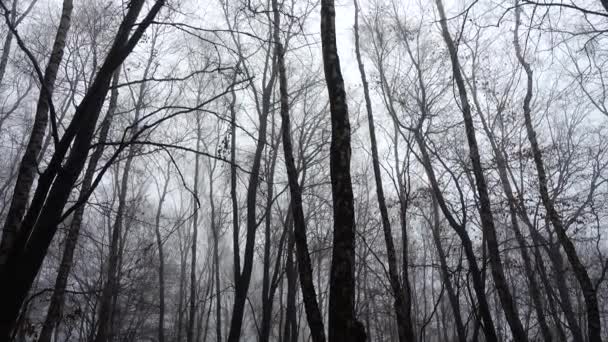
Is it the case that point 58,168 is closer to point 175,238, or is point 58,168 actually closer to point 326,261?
point 326,261

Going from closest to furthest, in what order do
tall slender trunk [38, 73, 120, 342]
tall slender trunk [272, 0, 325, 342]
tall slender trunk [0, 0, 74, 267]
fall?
1. tall slender trunk [0, 0, 74, 267]
2. tall slender trunk [272, 0, 325, 342]
3. tall slender trunk [38, 73, 120, 342]

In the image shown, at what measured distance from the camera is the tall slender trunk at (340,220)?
324cm

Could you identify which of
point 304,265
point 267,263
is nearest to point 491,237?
point 304,265

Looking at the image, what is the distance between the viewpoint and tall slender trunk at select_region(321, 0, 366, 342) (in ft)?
10.6

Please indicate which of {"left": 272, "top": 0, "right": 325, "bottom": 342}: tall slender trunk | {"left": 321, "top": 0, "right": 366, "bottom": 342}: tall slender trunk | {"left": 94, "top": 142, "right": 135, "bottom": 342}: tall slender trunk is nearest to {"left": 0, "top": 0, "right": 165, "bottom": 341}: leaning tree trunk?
{"left": 321, "top": 0, "right": 366, "bottom": 342}: tall slender trunk

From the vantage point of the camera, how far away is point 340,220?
11.9ft

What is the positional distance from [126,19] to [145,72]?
38.8 ft

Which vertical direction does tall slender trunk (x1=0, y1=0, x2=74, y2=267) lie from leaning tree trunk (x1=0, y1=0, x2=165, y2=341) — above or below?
above

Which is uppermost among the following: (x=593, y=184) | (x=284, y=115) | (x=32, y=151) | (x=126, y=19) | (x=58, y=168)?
(x=593, y=184)

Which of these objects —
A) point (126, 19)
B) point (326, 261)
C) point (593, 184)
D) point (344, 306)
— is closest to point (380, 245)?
point (326, 261)

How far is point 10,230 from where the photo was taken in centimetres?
434

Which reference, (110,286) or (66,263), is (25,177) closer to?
(66,263)

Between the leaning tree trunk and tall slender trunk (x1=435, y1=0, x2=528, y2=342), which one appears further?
tall slender trunk (x1=435, y1=0, x2=528, y2=342)

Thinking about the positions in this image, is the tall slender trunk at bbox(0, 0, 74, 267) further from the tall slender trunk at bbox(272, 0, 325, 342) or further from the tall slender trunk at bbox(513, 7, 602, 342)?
the tall slender trunk at bbox(513, 7, 602, 342)
